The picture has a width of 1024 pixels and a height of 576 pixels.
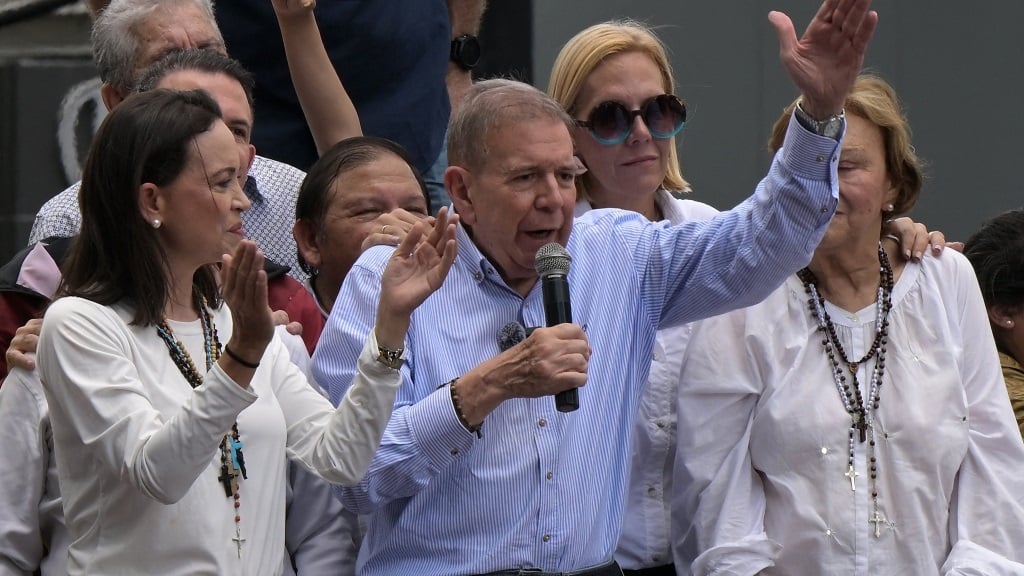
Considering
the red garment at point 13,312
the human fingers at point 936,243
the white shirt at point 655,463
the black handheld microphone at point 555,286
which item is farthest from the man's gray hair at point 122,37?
the human fingers at point 936,243

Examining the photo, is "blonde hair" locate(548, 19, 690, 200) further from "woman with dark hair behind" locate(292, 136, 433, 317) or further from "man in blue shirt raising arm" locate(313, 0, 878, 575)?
"man in blue shirt raising arm" locate(313, 0, 878, 575)

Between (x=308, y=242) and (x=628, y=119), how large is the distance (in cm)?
98

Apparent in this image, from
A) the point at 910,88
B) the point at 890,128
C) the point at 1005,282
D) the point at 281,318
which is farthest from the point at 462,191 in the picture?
the point at 910,88

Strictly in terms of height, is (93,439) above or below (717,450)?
above

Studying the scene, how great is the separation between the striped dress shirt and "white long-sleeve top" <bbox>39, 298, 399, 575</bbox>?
0.21 meters

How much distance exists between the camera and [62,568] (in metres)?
3.46

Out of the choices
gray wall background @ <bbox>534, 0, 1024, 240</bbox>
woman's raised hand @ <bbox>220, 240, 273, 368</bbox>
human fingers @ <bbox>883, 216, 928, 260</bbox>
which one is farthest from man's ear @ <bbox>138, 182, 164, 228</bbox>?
gray wall background @ <bbox>534, 0, 1024, 240</bbox>

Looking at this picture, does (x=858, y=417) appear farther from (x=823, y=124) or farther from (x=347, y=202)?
(x=347, y=202)

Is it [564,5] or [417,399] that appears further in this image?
[564,5]

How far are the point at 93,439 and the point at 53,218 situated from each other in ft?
4.71

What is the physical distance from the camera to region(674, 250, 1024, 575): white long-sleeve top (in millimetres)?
3854

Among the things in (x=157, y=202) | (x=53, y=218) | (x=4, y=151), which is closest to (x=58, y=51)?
(x=4, y=151)

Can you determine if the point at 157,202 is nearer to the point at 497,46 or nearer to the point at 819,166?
the point at 819,166

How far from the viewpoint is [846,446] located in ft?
12.7
